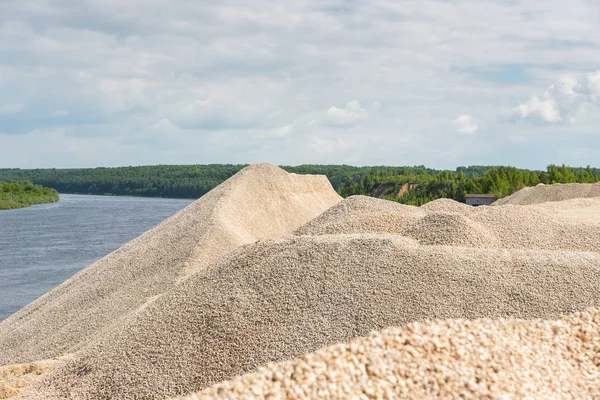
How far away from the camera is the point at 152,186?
96.8 metres

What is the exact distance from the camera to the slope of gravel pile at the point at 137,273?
13.5 m

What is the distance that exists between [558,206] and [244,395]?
61.5 feet

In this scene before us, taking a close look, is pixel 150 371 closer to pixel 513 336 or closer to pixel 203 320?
pixel 203 320

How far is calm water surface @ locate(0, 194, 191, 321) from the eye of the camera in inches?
917

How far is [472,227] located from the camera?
1220cm

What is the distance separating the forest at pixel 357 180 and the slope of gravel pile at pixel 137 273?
82.0 feet

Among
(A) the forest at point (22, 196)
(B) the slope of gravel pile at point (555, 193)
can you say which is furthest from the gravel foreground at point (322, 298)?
(A) the forest at point (22, 196)

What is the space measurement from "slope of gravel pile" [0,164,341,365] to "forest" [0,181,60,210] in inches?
2176

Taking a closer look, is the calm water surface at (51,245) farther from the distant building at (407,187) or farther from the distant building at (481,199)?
the distant building at (407,187)

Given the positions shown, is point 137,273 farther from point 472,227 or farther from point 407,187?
point 407,187

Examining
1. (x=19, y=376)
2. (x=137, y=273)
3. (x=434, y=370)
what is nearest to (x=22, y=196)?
(x=137, y=273)

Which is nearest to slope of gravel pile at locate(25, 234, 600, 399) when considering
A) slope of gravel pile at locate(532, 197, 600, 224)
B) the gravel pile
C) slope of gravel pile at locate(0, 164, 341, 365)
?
the gravel pile

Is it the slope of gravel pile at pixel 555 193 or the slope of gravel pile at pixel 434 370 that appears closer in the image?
the slope of gravel pile at pixel 434 370

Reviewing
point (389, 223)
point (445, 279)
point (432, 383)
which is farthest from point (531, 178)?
point (432, 383)
